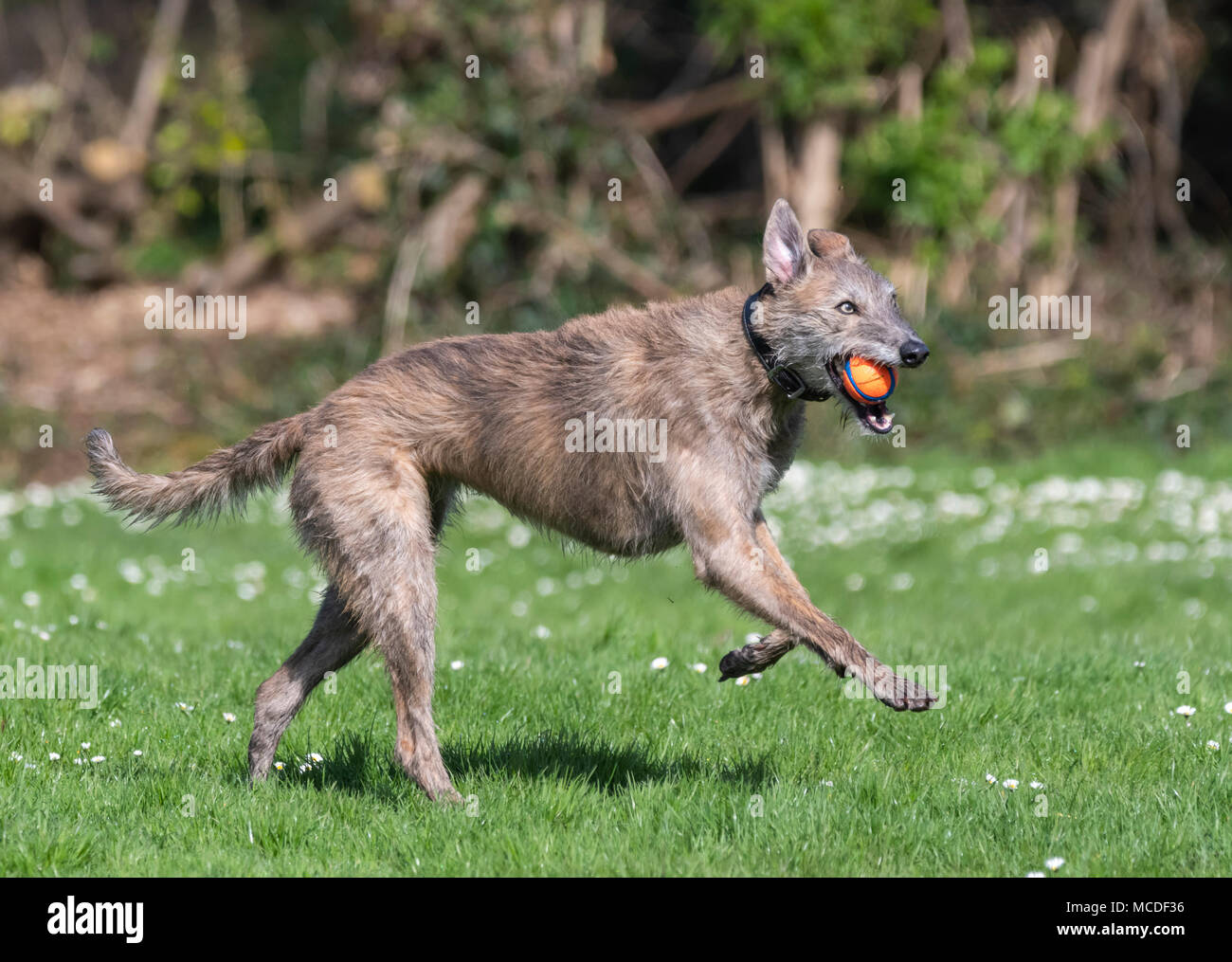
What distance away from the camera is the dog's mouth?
557 cm

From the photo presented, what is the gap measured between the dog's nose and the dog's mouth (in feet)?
0.61

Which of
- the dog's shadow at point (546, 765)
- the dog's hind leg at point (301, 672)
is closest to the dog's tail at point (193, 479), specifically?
the dog's hind leg at point (301, 672)

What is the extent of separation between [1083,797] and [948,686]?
1.58 m

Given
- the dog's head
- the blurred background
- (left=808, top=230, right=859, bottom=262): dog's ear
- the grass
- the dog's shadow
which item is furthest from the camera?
the blurred background

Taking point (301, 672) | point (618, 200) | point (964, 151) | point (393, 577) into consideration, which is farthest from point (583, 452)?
point (964, 151)

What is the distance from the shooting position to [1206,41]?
66.6 ft

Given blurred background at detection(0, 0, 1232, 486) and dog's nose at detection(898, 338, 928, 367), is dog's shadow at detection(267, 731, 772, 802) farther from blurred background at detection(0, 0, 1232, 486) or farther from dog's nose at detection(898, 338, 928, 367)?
blurred background at detection(0, 0, 1232, 486)

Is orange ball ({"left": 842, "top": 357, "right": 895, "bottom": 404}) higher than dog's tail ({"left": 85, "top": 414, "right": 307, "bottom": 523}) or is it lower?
higher

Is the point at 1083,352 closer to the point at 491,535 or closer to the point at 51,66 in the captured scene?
the point at 491,535

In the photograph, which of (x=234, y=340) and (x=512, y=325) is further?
(x=234, y=340)

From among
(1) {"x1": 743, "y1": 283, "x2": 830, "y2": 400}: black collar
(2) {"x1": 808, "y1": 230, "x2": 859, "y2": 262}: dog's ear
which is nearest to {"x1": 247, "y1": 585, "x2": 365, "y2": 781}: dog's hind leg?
(1) {"x1": 743, "y1": 283, "x2": 830, "y2": 400}: black collar

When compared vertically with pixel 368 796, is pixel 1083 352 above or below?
above

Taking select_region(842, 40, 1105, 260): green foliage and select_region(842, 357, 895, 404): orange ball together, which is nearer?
select_region(842, 357, 895, 404): orange ball
